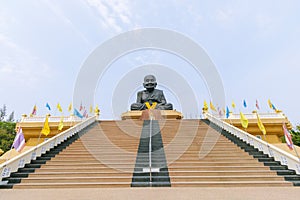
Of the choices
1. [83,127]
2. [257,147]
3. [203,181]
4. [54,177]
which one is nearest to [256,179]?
[203,181]

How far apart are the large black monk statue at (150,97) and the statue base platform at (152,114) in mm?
832

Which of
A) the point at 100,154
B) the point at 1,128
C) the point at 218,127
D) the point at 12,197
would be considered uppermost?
the point at 1,128

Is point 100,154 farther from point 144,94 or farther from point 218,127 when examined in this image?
point 144,94

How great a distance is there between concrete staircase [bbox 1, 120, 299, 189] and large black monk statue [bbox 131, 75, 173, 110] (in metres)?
6.89

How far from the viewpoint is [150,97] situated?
16.3 meters

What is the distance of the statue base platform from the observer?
13.5m

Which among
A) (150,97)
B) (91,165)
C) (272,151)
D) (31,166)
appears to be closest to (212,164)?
(272,151)

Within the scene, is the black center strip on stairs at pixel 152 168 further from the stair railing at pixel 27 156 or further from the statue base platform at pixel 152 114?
the statue base platform at pixel 152 114

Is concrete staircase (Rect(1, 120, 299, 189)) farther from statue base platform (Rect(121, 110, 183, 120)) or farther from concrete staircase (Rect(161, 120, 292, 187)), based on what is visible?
statue base platform (Rect(121, 110, 183, 120))

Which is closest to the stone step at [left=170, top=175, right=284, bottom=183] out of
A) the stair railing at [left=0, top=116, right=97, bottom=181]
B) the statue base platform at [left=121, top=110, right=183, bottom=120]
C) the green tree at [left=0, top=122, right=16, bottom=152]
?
the stair railing at [left=0, top=116, right=97, bottom=181]

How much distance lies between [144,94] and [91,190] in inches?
515

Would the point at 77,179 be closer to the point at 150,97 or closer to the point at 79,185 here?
the point at 79,185

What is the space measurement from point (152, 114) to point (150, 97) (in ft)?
10.3

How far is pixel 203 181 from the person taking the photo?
4.40 meters
